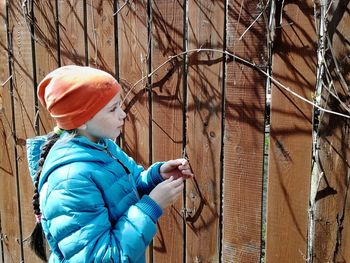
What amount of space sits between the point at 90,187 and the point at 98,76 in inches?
16.7

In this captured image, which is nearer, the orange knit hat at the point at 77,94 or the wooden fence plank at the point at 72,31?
the orange knit hat at the point at 77,94

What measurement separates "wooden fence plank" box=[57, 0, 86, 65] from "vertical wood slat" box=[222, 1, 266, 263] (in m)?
0.93

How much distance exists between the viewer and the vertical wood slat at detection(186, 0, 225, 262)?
2117 millimetres

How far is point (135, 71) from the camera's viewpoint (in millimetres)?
2363

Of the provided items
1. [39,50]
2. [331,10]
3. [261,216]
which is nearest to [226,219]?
[261,216]

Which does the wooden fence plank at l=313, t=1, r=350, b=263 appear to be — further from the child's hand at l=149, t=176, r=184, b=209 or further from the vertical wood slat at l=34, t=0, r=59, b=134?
the vertical wood slat at l=34, t=0, r=59, b=134

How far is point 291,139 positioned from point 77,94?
3.36ft

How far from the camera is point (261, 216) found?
84.0 inches

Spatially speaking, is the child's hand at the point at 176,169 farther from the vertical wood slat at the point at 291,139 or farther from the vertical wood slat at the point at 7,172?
the vertical wood slat at the point at 7,172

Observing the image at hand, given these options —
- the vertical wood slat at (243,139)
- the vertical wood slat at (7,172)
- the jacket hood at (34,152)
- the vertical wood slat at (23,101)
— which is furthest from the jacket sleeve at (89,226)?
the vertical wood slat at (7,172)

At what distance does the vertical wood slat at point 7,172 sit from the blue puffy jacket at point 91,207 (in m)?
1.44

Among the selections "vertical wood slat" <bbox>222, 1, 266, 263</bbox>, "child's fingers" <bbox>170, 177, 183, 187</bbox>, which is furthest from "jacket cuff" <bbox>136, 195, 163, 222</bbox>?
"vertical wood slat" <bbox>222, 1, 266, 263</bbox>

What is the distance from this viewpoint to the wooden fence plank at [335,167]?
5.97 ft

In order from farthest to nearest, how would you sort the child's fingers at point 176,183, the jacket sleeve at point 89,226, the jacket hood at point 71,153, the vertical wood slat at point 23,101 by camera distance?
the vertical wood slat at point 23,101
the child's fingers at point 176,183
the jacket hood at point 71,153
the jacket sleeve at point 89,226
